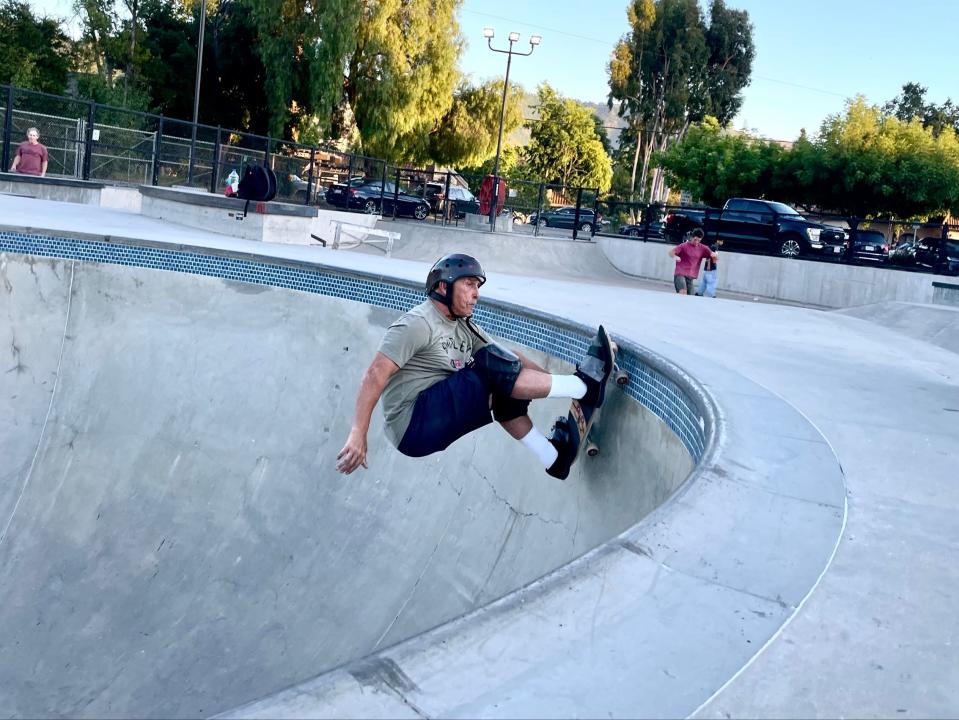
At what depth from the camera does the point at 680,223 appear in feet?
80.4

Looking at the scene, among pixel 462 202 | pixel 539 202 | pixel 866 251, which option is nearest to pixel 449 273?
pixel 866 251

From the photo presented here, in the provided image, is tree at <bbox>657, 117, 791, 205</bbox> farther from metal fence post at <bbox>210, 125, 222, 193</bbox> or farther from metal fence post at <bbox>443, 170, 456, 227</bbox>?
metal fence post at <bbox>210, 125, 222, 193</bbox>

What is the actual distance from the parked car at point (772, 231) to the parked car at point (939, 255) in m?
1.55

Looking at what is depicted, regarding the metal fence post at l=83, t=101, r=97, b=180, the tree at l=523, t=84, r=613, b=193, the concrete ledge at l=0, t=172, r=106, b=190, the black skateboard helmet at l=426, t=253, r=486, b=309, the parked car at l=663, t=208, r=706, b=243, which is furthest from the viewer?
the tree at l=523, t=84, r=613, b=193

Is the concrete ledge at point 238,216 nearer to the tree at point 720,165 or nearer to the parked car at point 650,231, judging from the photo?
the parked car at point 650,231

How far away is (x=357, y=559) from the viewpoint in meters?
6.59

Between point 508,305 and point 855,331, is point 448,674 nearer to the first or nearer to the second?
point 508,305

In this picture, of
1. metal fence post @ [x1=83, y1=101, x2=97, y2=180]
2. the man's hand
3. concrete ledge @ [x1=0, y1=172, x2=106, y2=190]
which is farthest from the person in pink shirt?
metal fence post @ [x1=83, y1=101, x2=97, y2=180]

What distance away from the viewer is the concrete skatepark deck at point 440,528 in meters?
2.44

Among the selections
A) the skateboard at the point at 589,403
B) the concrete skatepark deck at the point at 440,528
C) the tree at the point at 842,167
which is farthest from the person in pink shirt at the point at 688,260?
the tree at the point at 842,167

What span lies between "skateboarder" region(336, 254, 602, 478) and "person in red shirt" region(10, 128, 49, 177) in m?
17.2

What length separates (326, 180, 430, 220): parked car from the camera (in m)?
27.3

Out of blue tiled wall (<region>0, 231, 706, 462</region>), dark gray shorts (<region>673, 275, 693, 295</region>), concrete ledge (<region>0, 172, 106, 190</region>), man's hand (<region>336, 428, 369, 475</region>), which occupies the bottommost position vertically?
man's hand (<region>336, 428, 369, 475</region>)

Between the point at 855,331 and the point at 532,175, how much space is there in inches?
2044
